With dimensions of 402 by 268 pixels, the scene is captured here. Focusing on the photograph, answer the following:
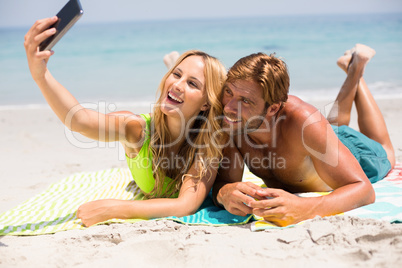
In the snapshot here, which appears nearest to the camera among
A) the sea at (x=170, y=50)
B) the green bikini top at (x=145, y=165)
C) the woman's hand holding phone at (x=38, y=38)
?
the woman's hand holding phone at (x=38, y=38)

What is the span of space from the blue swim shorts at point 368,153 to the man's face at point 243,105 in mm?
1383

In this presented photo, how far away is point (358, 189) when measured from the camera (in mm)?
3139

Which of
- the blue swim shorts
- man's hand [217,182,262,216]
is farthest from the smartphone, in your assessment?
the blue swim shorts

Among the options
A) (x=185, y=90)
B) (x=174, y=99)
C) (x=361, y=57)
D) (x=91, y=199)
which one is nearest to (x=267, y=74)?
(x=185, y=90)

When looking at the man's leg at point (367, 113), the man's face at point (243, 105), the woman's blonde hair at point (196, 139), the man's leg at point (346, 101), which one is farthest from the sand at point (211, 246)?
the man's leg at point (346, 101)

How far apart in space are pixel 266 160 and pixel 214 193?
55 centimetres

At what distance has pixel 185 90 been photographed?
346 cm

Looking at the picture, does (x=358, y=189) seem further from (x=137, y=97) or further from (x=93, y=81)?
(x=93, y=81)

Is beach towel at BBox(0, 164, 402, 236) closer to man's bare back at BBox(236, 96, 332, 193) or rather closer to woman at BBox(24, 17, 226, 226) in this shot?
woman at BBox(24, 17, 226, 226)

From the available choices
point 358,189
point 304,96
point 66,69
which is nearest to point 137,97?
point 304,96

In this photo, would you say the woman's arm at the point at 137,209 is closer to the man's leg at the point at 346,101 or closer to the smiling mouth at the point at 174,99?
the smiling mouth at the point at 174,99

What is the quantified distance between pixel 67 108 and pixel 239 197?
1.39 metres

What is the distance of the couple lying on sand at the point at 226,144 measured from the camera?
3.05 metres

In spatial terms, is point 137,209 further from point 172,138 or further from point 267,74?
point 267,74
